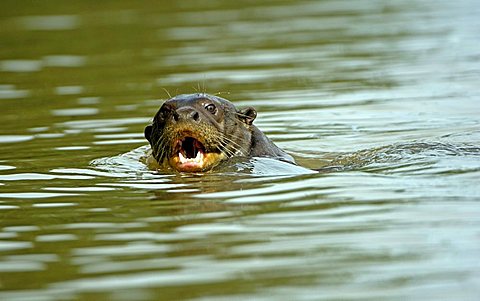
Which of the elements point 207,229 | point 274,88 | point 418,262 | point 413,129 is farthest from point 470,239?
point 274,88

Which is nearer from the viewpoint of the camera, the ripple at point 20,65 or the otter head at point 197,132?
the otter head at point 197,132

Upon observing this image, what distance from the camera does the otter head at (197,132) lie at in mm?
9203

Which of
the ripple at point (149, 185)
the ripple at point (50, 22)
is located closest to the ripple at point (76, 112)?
the ripple at point (149, 185)

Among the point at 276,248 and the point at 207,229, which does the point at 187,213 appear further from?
the point at 276,248

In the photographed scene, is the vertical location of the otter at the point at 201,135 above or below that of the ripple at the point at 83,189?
above

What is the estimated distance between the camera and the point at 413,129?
11766mm

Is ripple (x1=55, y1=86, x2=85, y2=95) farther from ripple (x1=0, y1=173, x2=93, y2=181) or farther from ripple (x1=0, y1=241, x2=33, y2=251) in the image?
ripple (x1=0, y1=241, x2=33, y2=251)

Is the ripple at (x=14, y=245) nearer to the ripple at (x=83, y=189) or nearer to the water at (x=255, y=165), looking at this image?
the water at (x=255, y=165)

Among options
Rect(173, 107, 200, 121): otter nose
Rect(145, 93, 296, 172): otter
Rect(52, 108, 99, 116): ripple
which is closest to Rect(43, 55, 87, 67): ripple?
Rect(52, 108, 99, 116): ripple

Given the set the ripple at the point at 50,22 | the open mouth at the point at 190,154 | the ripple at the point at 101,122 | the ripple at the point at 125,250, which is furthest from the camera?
the ripple at the point at 50,22

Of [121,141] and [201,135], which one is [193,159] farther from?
[121,141]

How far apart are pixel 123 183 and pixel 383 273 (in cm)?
356

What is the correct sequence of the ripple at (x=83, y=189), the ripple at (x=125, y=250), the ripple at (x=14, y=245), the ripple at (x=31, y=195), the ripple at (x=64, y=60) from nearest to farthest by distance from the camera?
the ripple at (x=125, y=250)
the ripple at (x=14, y=245)
the ripple at (x=31, y=195)
the ripple at (x=83, y=189)
the ripple at (x=64, y=60)

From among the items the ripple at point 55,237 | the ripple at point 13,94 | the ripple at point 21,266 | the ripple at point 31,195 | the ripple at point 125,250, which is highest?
the ripple at point 13,94
